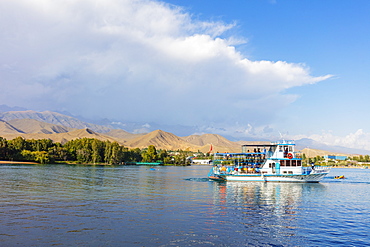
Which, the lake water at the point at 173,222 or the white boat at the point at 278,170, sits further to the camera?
the white boat at the point at 278,170

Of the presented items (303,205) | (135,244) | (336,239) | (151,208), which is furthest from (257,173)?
(135,244)

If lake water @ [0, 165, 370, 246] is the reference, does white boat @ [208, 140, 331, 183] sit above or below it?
above

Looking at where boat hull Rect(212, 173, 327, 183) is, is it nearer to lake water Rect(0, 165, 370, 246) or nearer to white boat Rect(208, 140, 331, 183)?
white boat Rect(208, 140, 331, 183)

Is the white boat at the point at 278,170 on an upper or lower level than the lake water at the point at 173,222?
upper

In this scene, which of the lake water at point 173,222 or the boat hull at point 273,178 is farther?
the boat hull at point 273,178

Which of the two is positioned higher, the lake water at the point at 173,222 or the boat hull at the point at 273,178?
the boat hull at the point at 273,178

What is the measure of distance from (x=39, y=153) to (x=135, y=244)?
167m

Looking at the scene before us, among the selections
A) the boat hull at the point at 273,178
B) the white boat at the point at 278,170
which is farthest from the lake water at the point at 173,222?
the white boat at the point at 278,170

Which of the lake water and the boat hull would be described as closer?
the lake water

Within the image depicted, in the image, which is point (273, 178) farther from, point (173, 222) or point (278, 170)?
point (173, 222)

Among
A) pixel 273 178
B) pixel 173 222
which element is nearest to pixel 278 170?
pixel 273 178

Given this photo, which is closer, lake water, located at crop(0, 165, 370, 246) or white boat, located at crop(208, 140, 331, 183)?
lake water, located at crop(0, 165, 370, 246)

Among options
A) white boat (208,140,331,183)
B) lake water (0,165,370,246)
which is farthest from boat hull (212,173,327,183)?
lake water (0,165,370,246)

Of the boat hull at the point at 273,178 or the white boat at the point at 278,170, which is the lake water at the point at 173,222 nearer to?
the boat hull at the point at 273,178
